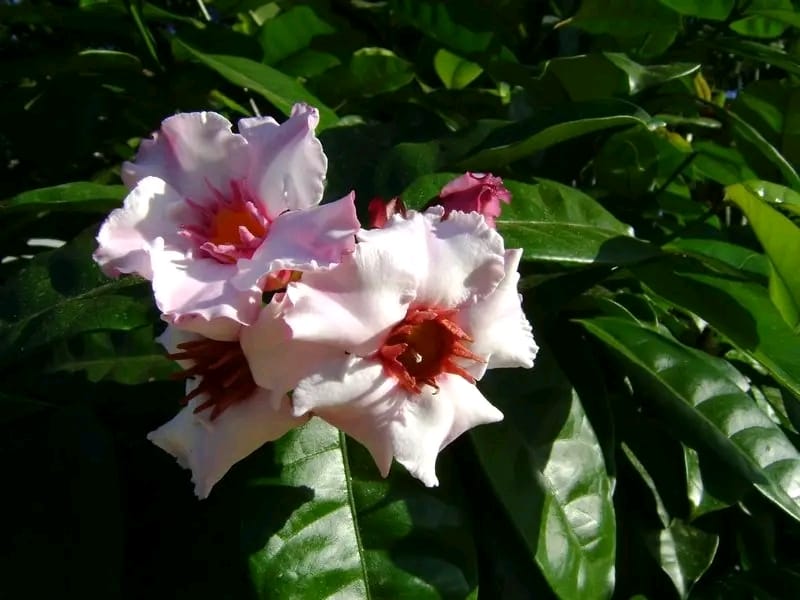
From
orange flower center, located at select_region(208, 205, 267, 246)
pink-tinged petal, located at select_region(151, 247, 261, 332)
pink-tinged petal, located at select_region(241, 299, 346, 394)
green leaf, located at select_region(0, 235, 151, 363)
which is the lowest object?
green leaf, located at select_region(0, 235, 151, 363)

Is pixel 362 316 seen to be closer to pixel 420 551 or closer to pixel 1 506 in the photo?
pixel 420 551

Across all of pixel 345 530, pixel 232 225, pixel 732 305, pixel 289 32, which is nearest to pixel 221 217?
pixel 232 225

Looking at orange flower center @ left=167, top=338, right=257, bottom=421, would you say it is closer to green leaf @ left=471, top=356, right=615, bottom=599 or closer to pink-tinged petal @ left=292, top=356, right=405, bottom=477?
pink-tinged petal @ left=292, top=356, right=405, bottom=477

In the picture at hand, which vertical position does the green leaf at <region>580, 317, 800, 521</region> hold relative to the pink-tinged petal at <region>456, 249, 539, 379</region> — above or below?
below

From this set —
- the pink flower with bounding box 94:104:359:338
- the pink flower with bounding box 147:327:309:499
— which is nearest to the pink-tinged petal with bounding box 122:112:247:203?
the pink flower with bounding box 94:104:359:338

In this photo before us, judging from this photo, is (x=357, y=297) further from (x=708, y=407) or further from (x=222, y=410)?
(x=708, y=407)

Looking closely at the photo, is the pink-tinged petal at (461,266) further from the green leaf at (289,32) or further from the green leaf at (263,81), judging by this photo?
the green leaf at (289,32)

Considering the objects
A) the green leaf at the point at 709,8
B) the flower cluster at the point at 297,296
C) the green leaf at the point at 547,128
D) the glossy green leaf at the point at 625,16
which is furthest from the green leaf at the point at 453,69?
the flower cluster at the point at 297,296
